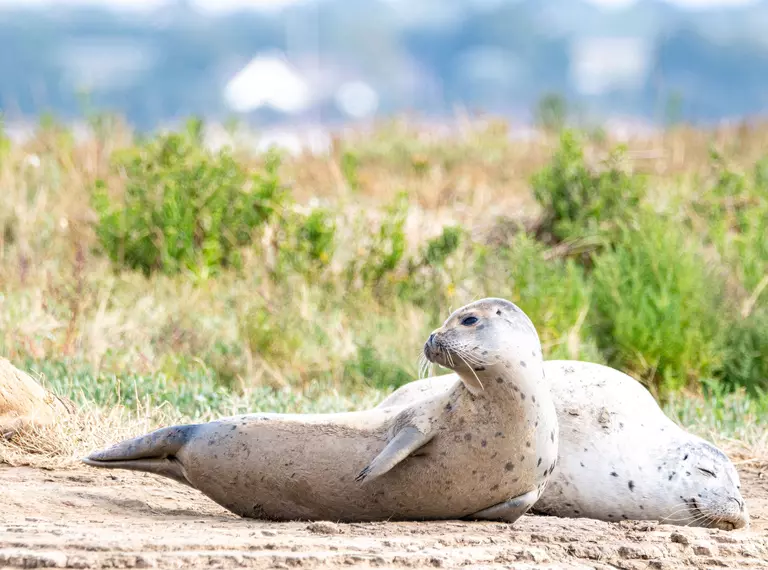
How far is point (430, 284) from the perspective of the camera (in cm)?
1023

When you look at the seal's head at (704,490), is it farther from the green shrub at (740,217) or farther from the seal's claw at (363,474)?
the green shrub at (740,217)

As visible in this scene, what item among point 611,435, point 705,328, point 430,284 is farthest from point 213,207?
point 611,435

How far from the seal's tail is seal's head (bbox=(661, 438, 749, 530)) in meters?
2.02

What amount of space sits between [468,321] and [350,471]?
0.74 m

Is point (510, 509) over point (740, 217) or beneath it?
over

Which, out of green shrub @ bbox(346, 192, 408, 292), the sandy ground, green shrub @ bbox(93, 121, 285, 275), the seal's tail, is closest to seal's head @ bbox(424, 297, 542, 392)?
the sandy ground

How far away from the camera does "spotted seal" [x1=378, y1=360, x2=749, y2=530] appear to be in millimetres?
5508

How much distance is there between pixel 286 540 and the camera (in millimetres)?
4535

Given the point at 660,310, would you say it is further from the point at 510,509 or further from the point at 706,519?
the point at 510,509

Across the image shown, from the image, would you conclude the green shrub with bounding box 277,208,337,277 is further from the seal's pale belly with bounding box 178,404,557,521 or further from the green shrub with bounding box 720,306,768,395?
the seal's pale belly with bounding box 178,404,557,521

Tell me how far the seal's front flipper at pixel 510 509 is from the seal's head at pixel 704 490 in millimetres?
782

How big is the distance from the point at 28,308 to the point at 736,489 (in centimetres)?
506

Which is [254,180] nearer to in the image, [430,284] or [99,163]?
[430,284]

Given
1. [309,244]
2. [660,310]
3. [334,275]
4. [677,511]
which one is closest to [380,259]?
[334,275]
